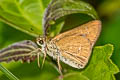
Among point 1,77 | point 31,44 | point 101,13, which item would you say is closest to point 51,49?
point 31,44

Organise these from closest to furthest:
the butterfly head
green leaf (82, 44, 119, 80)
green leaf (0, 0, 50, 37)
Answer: green leaf (82, 44, 119, 80) → the butterfly head → green leaf (0, 0, 50, 37)

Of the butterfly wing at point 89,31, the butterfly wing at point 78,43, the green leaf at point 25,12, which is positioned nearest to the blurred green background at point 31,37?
the green leaf at point 25,12

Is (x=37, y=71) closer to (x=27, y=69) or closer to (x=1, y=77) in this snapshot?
(x=27, y=69)

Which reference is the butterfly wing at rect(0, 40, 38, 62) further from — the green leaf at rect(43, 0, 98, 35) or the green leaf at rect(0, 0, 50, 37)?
the green leaf at rect(0, 0, 50, 37)

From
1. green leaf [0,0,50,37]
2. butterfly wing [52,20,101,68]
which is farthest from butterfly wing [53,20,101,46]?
green leaf [0,0,50,37]

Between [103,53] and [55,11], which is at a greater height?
[55,11]

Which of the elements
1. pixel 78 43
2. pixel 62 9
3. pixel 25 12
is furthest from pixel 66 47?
pixel 25 12

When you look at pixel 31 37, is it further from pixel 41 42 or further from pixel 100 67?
pixel 100 67
